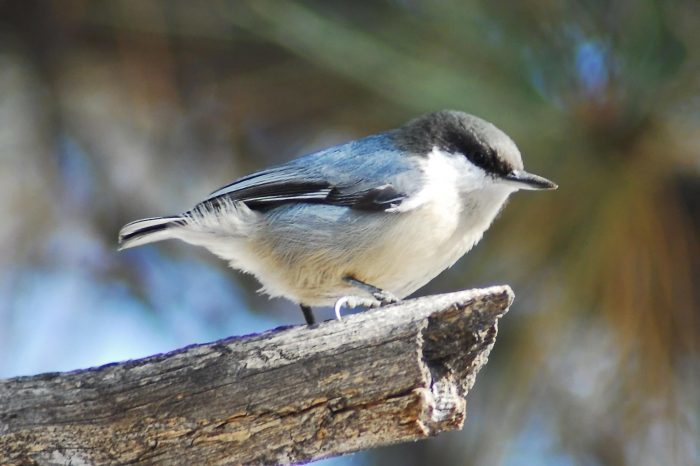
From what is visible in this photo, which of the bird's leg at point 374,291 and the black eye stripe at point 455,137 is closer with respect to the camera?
the bird's leg at point 374,291

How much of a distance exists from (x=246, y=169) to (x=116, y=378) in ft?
7.74

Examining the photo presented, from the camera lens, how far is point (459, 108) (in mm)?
3396

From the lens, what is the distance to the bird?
283 cm

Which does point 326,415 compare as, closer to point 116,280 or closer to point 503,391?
point 503,391

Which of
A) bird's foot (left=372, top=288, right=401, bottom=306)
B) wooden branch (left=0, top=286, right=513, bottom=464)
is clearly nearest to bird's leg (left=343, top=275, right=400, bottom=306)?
bird's foot (left=372, top=288, right=401, bottom=306)

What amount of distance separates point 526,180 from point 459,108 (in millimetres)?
565

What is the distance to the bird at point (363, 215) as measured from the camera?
283 centimetres

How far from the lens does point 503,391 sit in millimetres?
3523

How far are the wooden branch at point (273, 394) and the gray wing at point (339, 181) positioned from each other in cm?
74

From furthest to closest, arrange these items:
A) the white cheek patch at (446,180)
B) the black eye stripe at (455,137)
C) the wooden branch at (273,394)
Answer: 1. the black eye stripe at (455,137)
2. the white cheek patch at (446,180)
3. the wooden branch at (273,394)

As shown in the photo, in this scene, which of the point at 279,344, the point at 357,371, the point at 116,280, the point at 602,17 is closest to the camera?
the point at 357,371

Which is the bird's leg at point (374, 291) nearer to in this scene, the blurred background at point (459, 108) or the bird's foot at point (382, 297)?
the bird's foot at point (382, 297)

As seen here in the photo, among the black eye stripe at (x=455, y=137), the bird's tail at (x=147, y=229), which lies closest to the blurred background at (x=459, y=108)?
the black eye stripe at (x=455, y=137)

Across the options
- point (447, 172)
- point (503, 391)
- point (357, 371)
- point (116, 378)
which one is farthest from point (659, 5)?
point (116, 378)
